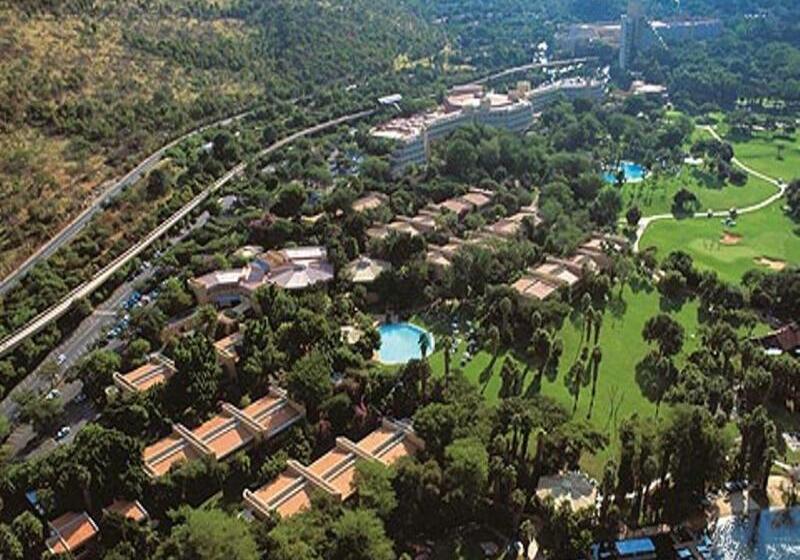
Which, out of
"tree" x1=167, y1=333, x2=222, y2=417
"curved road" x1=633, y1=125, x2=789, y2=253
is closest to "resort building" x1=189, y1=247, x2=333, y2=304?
"tree" x1=167, y1=333, x2=222, y2=417

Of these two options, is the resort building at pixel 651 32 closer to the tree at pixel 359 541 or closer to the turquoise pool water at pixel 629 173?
the turquoise pool water at pixel 629 173

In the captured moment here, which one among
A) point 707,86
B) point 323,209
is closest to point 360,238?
point 323,209

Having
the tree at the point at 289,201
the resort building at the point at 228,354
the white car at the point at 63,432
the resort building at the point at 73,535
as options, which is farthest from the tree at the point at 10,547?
the tree at the point at 289,201

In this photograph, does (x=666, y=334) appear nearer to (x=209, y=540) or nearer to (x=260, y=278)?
(x=260, y=278)

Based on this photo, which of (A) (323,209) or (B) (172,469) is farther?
(A) (323,209)

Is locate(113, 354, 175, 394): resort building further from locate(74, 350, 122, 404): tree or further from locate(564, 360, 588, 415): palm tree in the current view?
locate(564, 360, 588, 415): palm tree

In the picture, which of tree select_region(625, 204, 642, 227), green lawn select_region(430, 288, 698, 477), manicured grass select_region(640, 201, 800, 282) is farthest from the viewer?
tree select_region(625, 204, 642, 227)

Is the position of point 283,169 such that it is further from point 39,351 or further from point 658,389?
point 658,389
